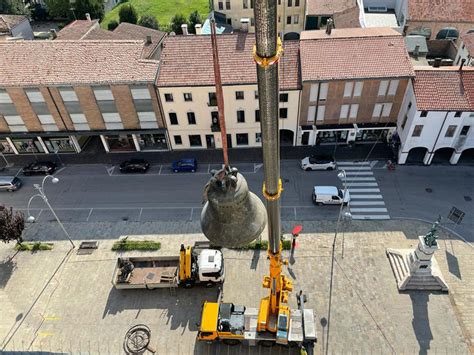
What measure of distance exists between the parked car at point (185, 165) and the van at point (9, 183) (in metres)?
16.9

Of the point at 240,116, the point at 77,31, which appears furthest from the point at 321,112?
the point at 77,31

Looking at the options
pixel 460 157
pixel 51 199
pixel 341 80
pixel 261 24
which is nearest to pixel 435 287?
pixel 460 157

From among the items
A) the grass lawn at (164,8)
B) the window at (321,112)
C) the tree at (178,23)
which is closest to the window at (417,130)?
the window at (321,112)

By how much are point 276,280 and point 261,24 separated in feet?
54.4

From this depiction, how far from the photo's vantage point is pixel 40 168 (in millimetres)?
41906

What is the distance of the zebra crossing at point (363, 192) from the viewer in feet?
117

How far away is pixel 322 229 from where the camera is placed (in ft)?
113

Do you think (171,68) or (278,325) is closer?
(278,325)

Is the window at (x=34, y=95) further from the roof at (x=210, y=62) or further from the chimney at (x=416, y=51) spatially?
the chimney at (x=416, y=51)

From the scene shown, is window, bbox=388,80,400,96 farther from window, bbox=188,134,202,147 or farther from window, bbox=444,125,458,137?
window, bbox=188,134,202,147

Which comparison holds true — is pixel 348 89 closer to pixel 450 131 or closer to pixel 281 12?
pixel 450 131

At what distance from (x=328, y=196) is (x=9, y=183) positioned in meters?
33.4

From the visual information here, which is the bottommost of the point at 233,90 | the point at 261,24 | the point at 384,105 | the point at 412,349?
the point at 412,349

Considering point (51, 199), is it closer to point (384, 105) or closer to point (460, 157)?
→ point (384, 105)
